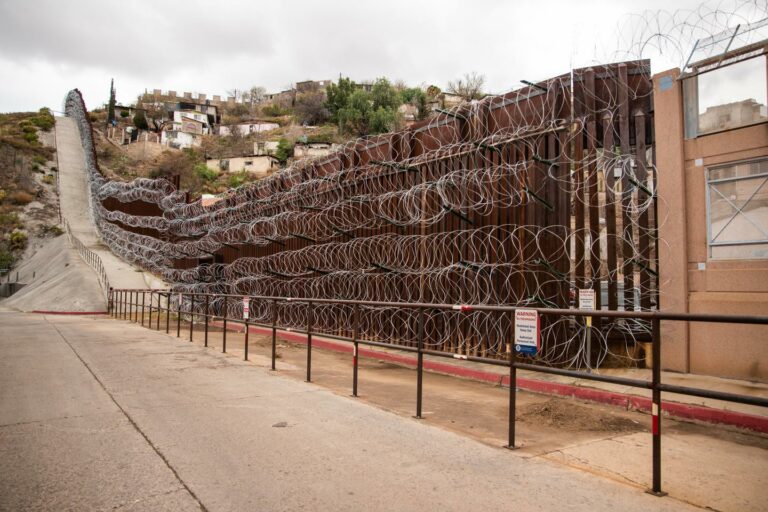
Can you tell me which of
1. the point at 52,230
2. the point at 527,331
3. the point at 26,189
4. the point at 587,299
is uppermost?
the point at 26,189

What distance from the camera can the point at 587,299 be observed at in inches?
337

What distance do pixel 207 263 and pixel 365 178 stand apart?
13.8 m

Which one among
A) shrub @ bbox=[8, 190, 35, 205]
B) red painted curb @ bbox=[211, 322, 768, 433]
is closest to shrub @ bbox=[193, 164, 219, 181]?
shrub @ bbox=[8, 190, 35, 205]

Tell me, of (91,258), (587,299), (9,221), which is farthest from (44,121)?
(587,299)

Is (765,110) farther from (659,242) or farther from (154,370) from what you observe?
(154,370)

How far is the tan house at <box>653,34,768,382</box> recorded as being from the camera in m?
7.91

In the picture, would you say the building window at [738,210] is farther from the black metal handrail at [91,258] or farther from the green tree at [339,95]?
the green tree at [339,95]

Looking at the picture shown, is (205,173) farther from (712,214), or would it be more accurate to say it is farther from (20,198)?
(712,214)

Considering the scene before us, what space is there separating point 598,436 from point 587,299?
3.04 meters

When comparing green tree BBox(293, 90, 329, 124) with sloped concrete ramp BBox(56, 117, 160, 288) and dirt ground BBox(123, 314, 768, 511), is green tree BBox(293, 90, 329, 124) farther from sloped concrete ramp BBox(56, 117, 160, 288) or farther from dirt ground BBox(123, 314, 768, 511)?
dirt ground BBox(123, 314, 768, 511)

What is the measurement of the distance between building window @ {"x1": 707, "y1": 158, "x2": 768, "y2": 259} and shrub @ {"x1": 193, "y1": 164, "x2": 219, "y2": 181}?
212 ft

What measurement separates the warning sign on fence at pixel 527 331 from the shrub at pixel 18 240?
48.0 meters

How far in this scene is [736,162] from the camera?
8172 millimetres

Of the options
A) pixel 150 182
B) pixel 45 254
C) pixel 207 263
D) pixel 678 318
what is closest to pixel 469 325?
pixel 678 318
